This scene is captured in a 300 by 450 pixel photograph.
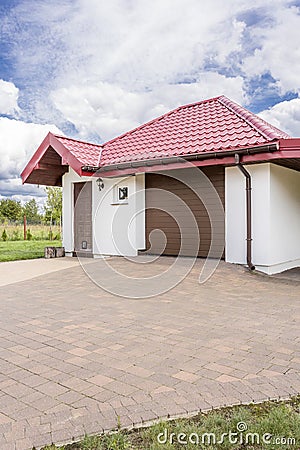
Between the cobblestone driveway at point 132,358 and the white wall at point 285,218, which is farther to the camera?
the white wall at point 285,218

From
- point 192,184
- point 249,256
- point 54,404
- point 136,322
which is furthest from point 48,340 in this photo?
point 192,184

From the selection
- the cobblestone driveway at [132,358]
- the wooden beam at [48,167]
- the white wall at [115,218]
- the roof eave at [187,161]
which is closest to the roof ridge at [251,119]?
the roof eave at [187,161]

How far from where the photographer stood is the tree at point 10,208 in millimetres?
55125

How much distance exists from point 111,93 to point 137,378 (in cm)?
1466

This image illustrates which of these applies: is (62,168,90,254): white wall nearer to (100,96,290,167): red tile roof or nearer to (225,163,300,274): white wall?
(100,96,290,167): red tile roof

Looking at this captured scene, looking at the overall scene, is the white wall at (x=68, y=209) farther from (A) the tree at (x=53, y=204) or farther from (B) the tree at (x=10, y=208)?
(B) the tree at (x=10, y=208)

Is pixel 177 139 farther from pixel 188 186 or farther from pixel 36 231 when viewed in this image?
pixel 36 231

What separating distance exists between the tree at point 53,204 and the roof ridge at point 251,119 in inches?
511

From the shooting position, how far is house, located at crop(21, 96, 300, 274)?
8.71 m

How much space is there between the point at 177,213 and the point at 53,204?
46.3 ft

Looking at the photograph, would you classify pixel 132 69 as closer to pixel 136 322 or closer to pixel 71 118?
pixel 71 118

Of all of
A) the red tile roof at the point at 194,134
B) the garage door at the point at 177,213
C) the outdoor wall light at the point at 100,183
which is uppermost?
the red tile roof at the point at 194,134

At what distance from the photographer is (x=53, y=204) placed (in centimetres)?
2295

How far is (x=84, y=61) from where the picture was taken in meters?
13.5
